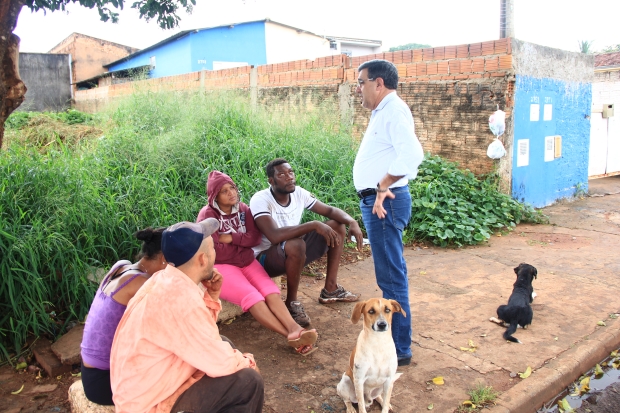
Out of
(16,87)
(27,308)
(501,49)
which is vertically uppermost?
(501,49)

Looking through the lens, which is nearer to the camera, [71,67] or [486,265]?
[486,265]

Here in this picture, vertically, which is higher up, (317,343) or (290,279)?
(290,279)

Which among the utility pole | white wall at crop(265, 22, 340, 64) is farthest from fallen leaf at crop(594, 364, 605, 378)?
white wall at crop(265, 22, 340, 64)

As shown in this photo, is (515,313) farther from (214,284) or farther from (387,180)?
(214,284)

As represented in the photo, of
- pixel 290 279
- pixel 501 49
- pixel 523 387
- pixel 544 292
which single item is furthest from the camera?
pixel 501 49

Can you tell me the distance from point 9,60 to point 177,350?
2737 millimetres

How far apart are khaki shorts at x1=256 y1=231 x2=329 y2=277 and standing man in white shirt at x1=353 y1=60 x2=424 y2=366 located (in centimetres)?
91

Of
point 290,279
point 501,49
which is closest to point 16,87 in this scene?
point 290,279

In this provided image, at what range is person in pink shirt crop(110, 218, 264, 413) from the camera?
6.45 feet

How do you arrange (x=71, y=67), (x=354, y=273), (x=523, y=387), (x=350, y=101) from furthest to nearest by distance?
1. (x=71, y=67)
2. (x=350, y=101)
3. (x=354, y=273)
4. (x=523, y=387)

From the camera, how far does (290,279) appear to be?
152 inches

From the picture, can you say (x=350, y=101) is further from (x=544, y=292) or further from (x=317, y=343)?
(x=317, y=343)

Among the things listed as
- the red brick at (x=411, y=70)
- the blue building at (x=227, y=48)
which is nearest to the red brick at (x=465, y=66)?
the red brick at (x=411, y=70)

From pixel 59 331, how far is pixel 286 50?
23.9 meters
